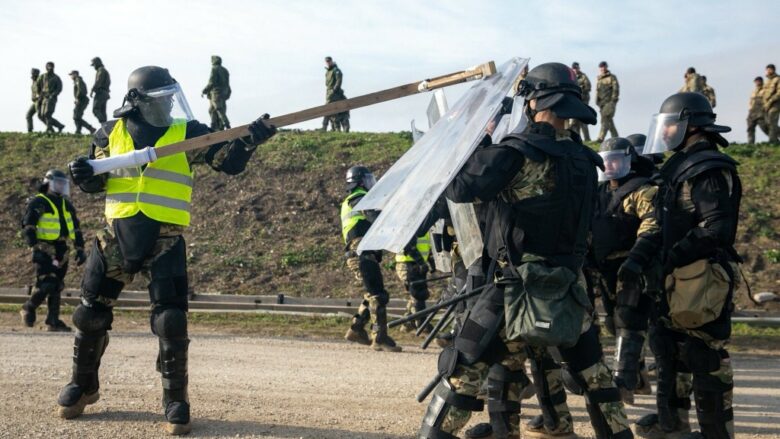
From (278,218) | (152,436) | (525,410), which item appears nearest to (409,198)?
(152,436)

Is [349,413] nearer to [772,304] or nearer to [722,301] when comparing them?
[722,301]

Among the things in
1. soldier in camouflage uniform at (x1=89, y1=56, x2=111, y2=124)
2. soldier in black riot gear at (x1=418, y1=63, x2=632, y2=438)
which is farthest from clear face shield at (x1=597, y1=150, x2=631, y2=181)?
soldier in camouflage uniform at (x1=89, y1=56, x2=111, y2=124)

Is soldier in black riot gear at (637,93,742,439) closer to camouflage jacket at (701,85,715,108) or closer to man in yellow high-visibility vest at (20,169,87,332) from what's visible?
man in yellow high-visibility vest at (20,169,87,332)

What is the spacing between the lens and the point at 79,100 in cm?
2523

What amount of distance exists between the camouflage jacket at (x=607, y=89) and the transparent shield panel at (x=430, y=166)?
1774 centimetres

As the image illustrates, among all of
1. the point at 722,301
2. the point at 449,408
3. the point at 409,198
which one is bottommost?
the point at 449,408

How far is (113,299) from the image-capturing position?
237 inches

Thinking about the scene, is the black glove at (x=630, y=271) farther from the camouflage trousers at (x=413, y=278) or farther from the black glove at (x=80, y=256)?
the black glove at (x=80, y=256)

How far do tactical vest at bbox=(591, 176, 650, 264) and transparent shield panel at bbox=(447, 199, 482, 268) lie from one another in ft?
7.61

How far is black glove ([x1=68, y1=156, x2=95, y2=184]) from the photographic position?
5656 millimetres

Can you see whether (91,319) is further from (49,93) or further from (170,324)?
(49,93)

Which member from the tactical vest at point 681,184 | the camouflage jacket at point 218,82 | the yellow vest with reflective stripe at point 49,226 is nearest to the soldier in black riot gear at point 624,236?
the tactical vest at point 681,184

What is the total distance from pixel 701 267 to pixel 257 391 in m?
3.69

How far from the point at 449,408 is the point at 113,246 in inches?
103
